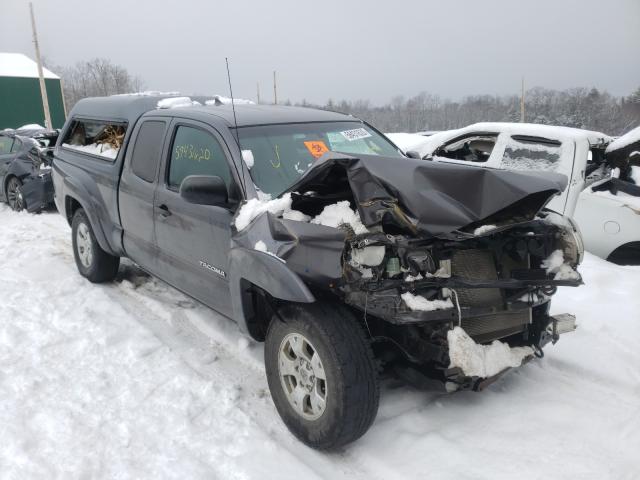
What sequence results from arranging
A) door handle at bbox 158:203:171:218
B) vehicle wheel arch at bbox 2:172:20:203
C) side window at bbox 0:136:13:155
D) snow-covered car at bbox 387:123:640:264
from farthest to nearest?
side window at bbox 0:136:13:155 < vehicle wheel arch at bbox 2:172:20:203 < snow-covered car at bbox 387:123:640:264 < door handle at bbox 158:203:171:218

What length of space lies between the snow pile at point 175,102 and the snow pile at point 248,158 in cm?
137

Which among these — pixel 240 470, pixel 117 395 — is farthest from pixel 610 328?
pixel 117 395

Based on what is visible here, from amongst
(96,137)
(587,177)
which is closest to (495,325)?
(587,177)

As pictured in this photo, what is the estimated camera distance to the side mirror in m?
3.04

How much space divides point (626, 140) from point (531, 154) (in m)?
1.02

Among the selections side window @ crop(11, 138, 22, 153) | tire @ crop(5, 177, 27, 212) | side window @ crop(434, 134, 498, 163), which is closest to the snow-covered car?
side window @ crop(434, 134, 498, 163)

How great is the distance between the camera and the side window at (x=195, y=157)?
11.5ft

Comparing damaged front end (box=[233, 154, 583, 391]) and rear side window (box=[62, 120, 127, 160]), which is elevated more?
rear side window (box=[62, 120, 127, 160])

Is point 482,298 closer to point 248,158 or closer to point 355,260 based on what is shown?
point 355,260

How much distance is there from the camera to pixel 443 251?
8.38ft

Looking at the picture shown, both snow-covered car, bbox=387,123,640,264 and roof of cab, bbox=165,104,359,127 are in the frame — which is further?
snow-covered car, bbox=387,123,640,264

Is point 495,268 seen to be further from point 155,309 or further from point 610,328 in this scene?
point 155,309

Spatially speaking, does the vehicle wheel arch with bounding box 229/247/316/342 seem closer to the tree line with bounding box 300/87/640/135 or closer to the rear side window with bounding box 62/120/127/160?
the rear side window with bounding box 62/120/127/160

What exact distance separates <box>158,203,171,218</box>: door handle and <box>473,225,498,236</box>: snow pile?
2422 millimetres
